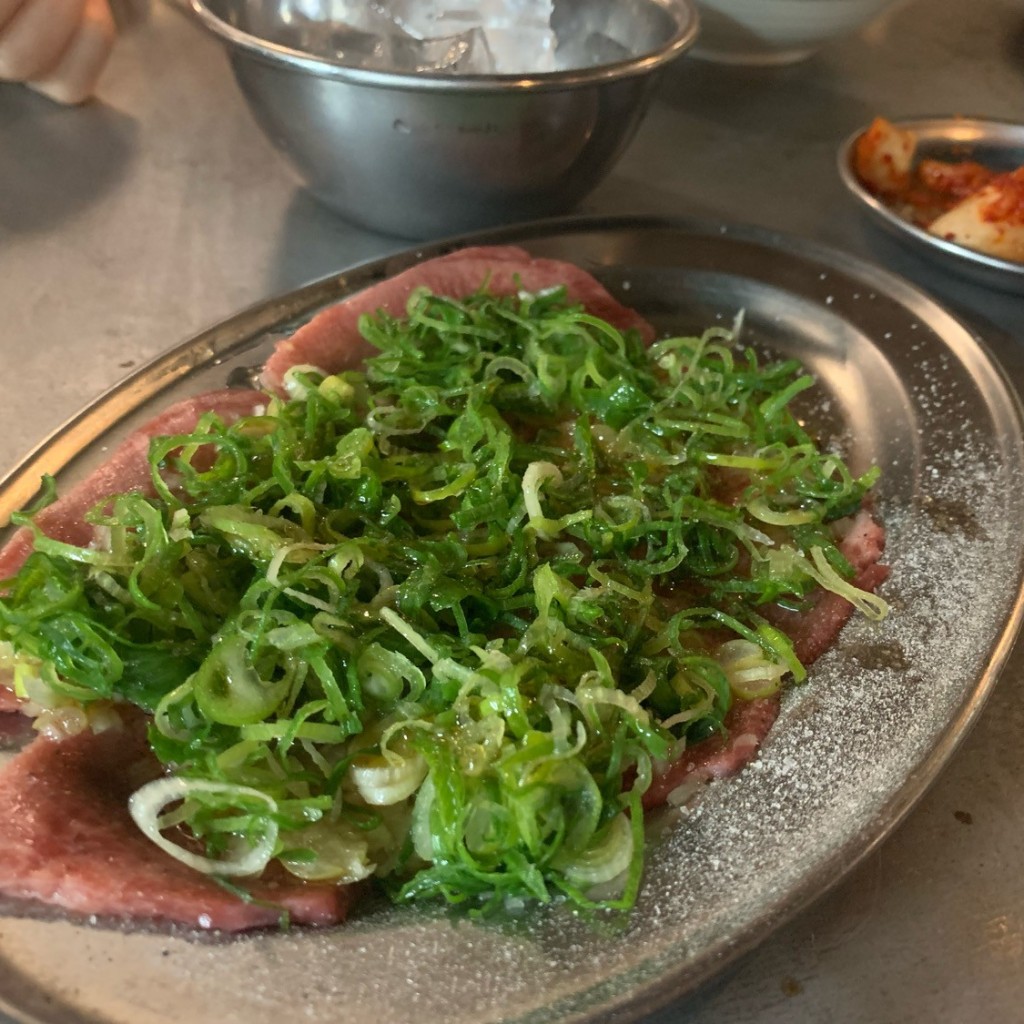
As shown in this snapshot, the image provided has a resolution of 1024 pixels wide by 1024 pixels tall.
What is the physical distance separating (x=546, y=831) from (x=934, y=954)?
1.48ft

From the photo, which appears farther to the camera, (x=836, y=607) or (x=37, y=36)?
(x=37, y=36)

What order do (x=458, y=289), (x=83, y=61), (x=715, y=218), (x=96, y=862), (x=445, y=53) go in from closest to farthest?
(x=96, y=862)
(x=458, y=289)
(x=715, y=218)
(x=445, y=53)
(x=83, y=61)

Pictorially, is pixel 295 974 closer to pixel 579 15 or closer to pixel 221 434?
pixel 221 434

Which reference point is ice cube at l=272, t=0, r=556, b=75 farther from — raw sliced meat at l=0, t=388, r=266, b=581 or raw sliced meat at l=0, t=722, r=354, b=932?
raw sliced meat at l=0, t=722, r=354, b=932

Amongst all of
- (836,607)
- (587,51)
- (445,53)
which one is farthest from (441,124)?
(836,607)

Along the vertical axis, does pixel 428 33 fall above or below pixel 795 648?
above

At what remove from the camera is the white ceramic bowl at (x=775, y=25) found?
230cm

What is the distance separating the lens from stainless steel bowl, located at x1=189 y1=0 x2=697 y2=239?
154 centimetres

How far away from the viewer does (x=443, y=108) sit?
1559 millimetres

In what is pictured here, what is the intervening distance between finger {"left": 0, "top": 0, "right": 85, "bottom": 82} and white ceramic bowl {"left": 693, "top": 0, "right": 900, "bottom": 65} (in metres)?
1.60

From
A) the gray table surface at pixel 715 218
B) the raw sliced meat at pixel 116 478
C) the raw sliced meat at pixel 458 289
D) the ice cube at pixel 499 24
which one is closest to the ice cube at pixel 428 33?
the ice cube at pixel 499 24

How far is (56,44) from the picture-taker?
225cm

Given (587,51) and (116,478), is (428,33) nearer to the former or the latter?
(587,51)

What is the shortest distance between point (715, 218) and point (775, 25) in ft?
3.17
